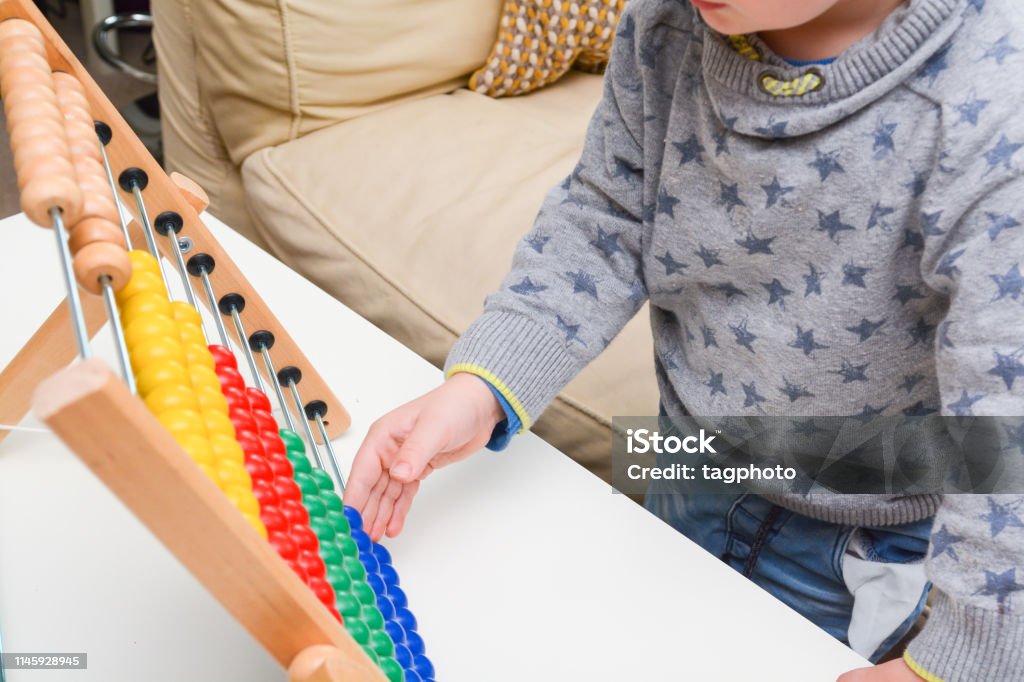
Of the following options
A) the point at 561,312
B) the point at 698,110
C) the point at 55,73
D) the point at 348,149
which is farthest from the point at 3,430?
the point at 348,149

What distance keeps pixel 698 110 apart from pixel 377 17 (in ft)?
2.12

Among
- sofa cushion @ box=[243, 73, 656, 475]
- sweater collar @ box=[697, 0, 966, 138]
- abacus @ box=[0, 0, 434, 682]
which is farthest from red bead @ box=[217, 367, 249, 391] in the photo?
sofa cushion @ box=[243, 73, 656, 475]

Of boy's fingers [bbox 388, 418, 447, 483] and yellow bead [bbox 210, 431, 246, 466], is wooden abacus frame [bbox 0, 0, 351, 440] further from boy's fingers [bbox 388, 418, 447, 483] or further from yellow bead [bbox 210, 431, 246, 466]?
yellow bead [bbox 210, 431, 246, 466]

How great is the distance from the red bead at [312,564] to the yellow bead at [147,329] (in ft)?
0.37

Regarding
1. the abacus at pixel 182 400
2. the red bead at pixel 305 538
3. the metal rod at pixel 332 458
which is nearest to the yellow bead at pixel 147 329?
the abacus at pixel 182 400

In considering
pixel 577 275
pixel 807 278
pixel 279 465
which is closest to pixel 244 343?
pixel 279 465

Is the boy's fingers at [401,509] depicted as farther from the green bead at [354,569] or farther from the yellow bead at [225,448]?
the yellow bead at [225,448]

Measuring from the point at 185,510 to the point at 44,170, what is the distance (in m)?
0.15

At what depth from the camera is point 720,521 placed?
78 cm

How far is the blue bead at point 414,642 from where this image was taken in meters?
0.50

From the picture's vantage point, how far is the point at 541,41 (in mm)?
1256

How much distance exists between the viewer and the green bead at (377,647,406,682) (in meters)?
0.45

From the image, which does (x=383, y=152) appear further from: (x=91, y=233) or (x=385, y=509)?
(x=91, y=233)

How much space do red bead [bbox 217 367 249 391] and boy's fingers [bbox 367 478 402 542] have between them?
13 centimetres
